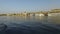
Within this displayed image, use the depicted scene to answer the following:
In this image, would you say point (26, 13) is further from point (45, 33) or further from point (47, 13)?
point (45, 33)

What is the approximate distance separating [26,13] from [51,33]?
Answer: 13888cm

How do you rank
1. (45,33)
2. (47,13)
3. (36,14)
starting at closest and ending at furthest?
1. (45,33)
2. (47,13)
3. (36,14)

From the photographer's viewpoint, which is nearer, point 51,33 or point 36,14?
point 51,33

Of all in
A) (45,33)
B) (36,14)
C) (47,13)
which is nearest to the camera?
(45,33)

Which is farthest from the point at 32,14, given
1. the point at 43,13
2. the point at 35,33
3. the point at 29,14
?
the point at 35,33

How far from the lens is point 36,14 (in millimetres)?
147875

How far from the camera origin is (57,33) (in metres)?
15.2

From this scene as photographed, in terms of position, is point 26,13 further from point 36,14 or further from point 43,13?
point 43,13

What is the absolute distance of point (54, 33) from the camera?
15062mm

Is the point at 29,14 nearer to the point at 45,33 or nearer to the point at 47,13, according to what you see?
the point at 47,13

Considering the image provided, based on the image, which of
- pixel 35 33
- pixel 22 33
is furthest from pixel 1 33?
pixel 35 33

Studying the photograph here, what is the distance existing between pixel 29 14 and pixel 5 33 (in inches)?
5315

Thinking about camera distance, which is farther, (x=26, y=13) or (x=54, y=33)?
(x=26, y=13)

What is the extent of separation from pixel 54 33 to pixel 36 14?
133m
